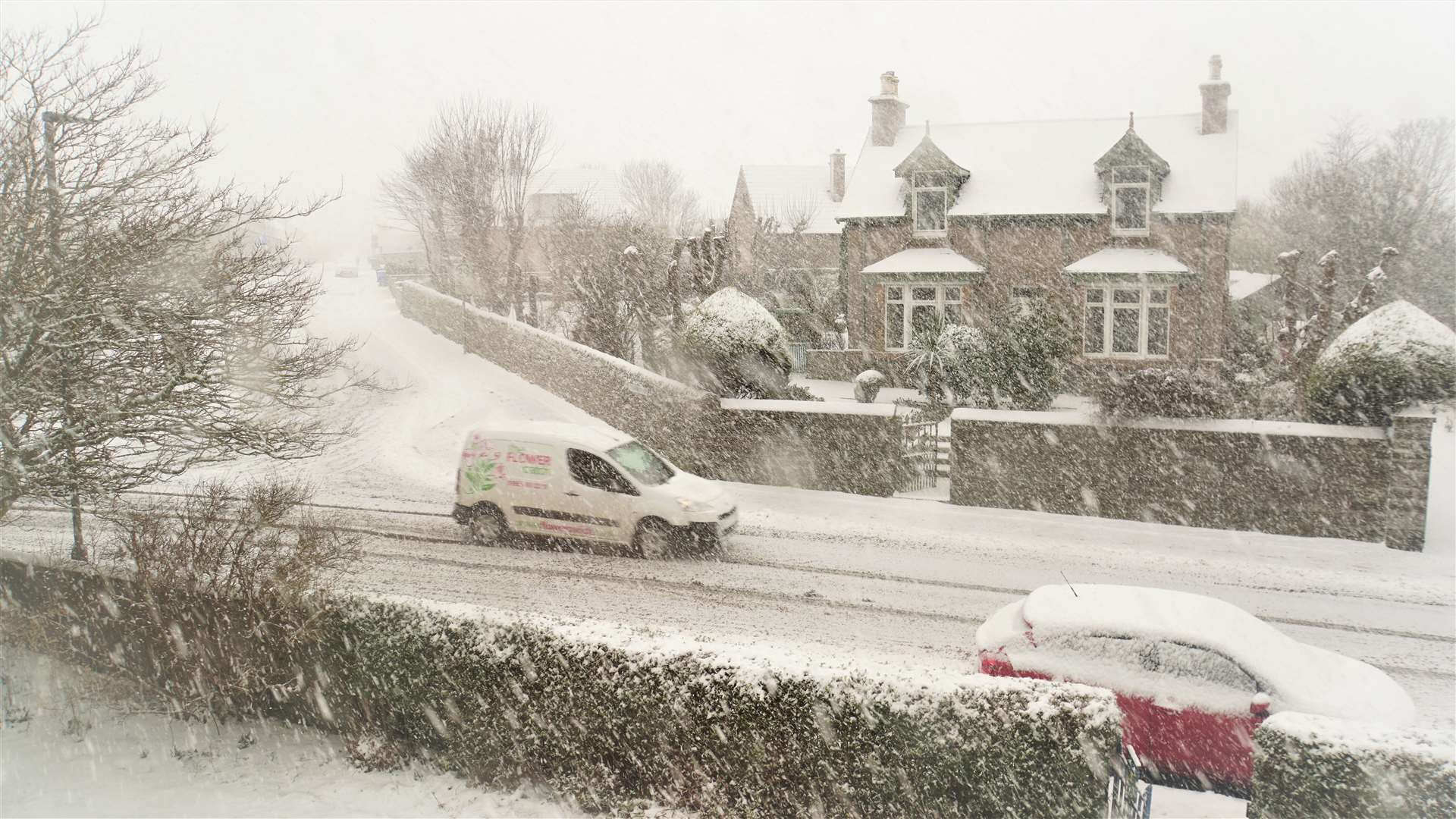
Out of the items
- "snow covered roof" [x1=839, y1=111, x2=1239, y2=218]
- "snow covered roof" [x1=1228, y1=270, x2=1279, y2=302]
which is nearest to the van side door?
"snow covered roof" [x1=839, y1=111, x2=1239, y2=218]

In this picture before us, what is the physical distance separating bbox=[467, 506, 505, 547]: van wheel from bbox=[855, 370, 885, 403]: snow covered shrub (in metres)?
→ 12.5

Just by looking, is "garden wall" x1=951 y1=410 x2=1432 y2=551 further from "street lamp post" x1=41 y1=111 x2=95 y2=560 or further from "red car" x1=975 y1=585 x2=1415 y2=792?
"street lamp post" x1=41 y1=111 x2=95 y2=560

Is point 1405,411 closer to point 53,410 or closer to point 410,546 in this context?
point 410,546

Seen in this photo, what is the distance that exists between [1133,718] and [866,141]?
25540 millimetres

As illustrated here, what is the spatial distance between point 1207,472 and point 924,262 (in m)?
12.7

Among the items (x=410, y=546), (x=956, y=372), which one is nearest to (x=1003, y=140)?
(x=956, y=372)

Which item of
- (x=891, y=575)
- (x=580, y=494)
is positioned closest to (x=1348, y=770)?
(x=891, y=575)

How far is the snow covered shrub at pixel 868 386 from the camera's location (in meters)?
23.7

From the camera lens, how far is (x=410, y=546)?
1352 centimetres

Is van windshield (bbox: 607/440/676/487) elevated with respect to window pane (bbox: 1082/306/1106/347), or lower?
lower

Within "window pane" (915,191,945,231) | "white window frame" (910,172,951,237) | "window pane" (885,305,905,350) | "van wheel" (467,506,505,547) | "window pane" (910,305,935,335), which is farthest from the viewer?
"window pane" (885,305,905,350)

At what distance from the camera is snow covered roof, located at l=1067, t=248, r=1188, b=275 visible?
928 inches

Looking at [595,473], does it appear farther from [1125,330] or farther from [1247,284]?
[1247,284]

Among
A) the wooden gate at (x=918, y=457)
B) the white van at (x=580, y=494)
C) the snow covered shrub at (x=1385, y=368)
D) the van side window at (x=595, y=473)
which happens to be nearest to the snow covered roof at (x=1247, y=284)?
the snow covered shrub at (x=1385, y=368)
